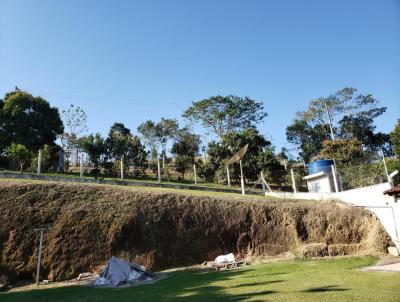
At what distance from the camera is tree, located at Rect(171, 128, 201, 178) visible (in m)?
33.7

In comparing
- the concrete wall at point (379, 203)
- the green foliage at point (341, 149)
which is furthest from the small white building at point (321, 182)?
the green foliage at point (341, 149)

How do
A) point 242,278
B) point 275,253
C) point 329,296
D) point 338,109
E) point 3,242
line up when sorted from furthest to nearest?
1. point 338,109
2. point 275,253
3. point 3,242
4. point 242,278
5. point 329,296

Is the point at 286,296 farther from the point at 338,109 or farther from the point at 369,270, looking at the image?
the point at 338,109

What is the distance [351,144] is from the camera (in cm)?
3306

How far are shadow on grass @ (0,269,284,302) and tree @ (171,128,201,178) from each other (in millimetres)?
20944

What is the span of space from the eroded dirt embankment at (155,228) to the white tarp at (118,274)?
1.89 metres

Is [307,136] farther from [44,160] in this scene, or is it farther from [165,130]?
[44,160]

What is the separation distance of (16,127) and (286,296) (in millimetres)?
28144

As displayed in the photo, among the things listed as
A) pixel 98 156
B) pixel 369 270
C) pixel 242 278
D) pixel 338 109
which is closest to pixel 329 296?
pixel 242 278

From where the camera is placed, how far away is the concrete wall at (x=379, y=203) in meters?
16.8

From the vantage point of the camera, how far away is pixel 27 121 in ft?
99.5

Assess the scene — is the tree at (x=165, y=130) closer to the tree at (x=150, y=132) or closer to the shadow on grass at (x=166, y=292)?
the tree at (x=150, y=132)

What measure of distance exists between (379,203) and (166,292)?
12.8 metres

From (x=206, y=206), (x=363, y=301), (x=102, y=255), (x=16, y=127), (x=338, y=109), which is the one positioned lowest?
(x=363, y=301)
